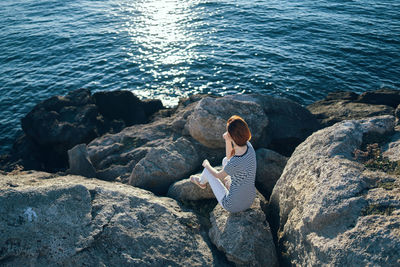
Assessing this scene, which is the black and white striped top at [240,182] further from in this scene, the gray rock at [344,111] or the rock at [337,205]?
the gray rock at [344,111]

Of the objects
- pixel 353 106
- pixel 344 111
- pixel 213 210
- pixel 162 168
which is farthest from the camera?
pixel 353 106

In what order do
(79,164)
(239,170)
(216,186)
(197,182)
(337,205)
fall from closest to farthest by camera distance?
(337,205), (239,170), (216,186), (197,182), (79,164)

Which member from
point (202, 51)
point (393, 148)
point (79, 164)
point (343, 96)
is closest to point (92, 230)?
point (79, 164)

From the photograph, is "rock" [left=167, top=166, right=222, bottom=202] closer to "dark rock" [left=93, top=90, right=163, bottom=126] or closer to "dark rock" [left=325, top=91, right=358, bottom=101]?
"dark rock" [left=93, top=90, right=163, bottom=126]

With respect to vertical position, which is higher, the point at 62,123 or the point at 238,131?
the point at 238,131

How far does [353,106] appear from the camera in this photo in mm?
14789

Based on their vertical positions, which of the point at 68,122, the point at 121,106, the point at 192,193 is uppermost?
the point at 192,193

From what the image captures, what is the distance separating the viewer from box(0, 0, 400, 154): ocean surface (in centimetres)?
2067

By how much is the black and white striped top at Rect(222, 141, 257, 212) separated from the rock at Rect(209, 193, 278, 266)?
11.0 inches

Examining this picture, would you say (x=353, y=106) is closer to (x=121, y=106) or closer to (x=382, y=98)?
(x=382, y=98)

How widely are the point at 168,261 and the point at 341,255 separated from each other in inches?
137

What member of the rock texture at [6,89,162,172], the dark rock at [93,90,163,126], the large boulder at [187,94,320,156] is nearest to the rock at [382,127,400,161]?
the large boulder at [187,94,320,156]

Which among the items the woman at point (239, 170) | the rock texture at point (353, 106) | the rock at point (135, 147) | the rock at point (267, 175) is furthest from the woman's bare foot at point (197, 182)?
the rock texture at point (353, 106)

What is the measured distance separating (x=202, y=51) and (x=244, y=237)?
2080cm
